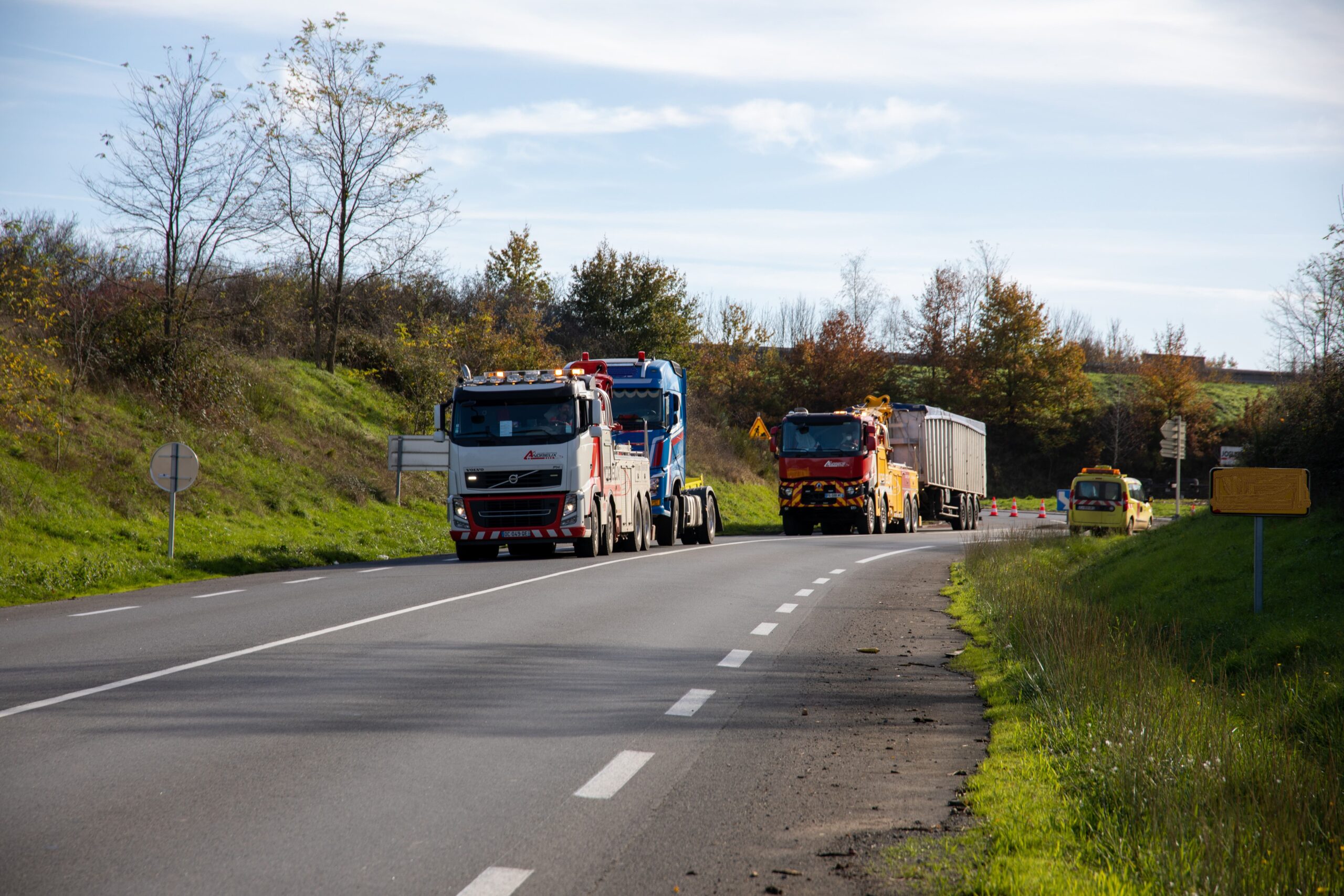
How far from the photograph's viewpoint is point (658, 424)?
26328 millimetres

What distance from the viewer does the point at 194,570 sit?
19.2 metres

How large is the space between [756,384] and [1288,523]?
5507 centimetres

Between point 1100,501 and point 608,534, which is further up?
point 1100,501

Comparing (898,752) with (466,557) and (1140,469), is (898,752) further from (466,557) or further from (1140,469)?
(1140,469)

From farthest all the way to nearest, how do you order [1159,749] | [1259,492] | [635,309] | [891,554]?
[635,309], [891,554], [1259,492], [1159,749]

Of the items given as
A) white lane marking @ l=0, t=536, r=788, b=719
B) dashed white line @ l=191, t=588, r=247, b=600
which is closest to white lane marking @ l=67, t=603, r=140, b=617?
dashed white line @ l=191, t=588, r=247, b=600

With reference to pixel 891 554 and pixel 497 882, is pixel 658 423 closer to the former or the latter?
pixel 891 554

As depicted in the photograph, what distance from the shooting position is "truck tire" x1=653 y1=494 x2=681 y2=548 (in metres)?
27.2

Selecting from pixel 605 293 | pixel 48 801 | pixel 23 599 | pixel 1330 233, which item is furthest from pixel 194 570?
pixel 605 293

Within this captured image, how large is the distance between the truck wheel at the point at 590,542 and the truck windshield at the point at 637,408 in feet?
13.9

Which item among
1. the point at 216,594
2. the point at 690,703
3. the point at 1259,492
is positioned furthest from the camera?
the point at 216,594

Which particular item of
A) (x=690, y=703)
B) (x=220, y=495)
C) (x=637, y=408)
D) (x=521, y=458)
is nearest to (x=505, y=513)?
(x=521, y=458)

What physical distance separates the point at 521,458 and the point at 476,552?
224 cm

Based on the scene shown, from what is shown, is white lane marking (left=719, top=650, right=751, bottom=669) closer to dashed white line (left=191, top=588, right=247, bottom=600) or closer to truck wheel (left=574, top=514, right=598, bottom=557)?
dashed white line (left=191, top=588, right=247, bottom=600)
